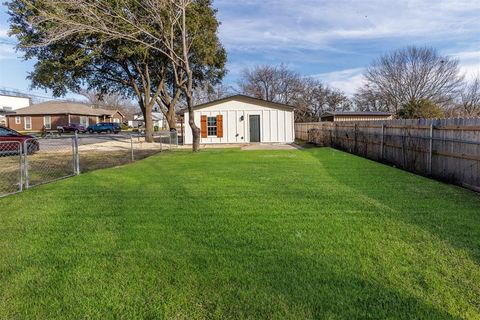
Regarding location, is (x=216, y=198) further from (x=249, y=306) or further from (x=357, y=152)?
(x=357, y=152)

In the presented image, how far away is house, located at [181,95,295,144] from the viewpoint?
25.3m

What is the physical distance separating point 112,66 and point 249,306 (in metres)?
27.8

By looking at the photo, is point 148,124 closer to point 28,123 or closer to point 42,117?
point 42,117

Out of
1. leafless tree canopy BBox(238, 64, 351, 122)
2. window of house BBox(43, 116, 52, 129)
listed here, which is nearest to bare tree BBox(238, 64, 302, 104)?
leafless tree canopy BBox(238, 64, 351, 122)

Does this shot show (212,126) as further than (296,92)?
No

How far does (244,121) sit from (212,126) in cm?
224

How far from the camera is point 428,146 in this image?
378 inches

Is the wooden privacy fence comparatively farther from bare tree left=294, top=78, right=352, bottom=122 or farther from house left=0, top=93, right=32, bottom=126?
house left=0, top=93, right=32, bottom=126

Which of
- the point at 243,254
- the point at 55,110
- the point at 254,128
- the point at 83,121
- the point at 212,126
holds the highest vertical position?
the point at 55,110

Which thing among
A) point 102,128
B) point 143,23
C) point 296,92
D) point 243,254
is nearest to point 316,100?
point 296,92

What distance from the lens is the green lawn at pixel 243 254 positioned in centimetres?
282

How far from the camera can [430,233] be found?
4426 millimetres

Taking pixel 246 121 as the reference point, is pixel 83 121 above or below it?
above

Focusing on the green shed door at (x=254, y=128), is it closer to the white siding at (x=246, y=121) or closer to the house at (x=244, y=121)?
the house at (x=244, y=121)
